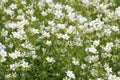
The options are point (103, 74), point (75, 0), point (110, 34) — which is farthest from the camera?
point (75, 0)

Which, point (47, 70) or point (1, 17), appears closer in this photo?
point (47, 70)

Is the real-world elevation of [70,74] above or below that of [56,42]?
below

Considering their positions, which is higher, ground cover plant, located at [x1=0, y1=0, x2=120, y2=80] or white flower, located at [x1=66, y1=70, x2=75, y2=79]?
ground cover plant, located at [x1=0, y1=0, x2=120, y2=80]

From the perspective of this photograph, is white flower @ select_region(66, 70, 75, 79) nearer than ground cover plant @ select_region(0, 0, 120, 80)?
Yes

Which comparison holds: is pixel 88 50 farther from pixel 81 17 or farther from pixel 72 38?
pixel 81 17

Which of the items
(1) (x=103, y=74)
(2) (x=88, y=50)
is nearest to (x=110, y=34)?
(2) (x=88, y=50)

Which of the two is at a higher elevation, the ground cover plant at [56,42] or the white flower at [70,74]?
the ground cover plant at [56,42]

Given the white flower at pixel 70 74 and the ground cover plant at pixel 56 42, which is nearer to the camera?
the white flower at pixel 70 74

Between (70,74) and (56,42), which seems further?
(56,42)
